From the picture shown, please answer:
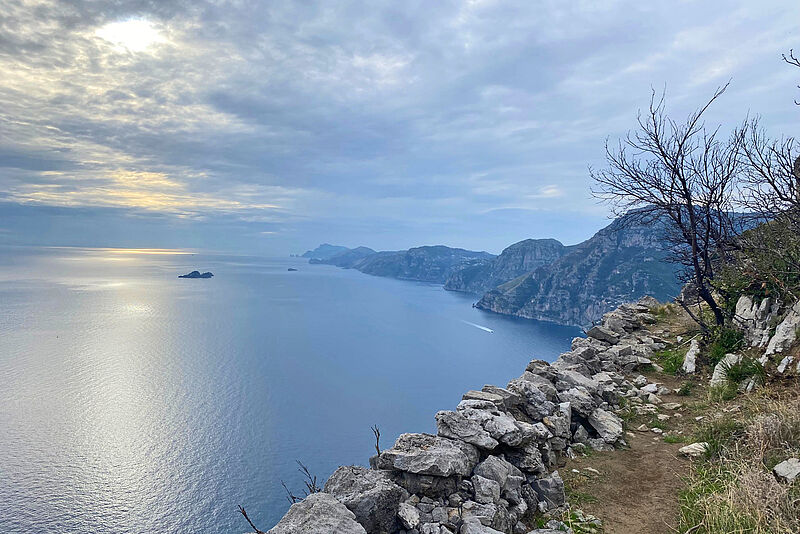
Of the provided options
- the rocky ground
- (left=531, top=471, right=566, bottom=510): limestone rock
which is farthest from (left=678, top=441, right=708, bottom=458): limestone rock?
(left=531, top=471, right=566, bottom=510): limestone rock

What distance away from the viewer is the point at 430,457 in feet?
19.1

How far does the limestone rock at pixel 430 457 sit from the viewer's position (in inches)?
225

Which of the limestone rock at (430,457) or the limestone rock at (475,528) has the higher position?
the limestone rock at (430,457)

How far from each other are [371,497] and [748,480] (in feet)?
16.5

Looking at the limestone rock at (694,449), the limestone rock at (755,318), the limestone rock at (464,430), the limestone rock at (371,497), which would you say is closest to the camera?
the limestone rock at (371,497)

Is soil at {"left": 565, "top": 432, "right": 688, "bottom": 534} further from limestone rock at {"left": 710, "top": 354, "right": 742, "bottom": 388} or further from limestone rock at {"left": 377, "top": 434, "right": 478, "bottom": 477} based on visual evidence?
limestone rock at {"left": 710, "top": 354, "right": 742, "bottom": 388}

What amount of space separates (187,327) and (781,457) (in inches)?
5113

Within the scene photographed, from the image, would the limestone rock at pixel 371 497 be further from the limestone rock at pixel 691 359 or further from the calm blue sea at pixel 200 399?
the calm blue sea at pixel 200 399

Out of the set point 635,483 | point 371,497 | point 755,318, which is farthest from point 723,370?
point 371,497

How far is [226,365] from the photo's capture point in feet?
280

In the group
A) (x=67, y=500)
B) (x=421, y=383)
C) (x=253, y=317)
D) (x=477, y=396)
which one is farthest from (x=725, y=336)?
(x=253, y=317)

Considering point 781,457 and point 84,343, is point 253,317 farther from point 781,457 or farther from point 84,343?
point 781,457

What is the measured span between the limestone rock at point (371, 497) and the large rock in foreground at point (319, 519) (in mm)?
172

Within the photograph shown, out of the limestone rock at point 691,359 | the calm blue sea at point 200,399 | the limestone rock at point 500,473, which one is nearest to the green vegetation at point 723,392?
the limestone rock at point 691,359
